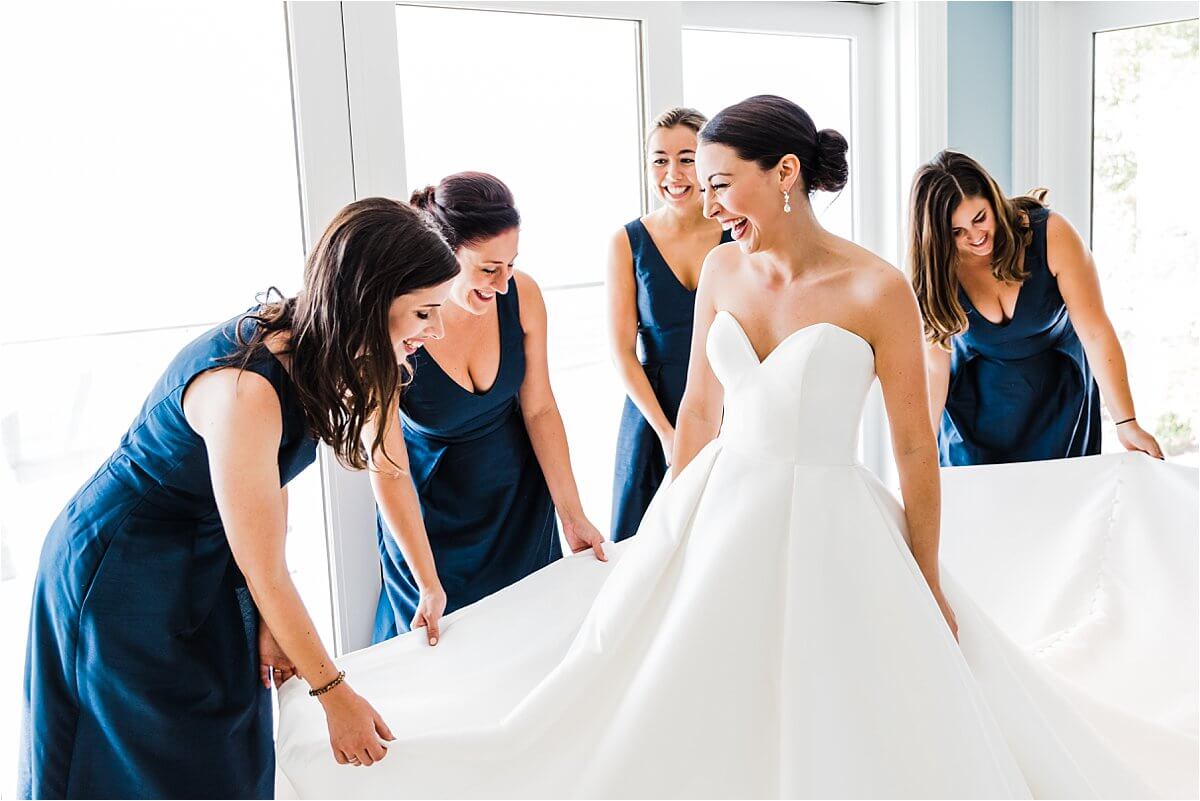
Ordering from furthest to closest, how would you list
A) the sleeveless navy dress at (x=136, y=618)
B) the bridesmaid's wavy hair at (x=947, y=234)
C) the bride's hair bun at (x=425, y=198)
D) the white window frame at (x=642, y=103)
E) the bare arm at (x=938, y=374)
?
1. the bare arm at (x=938, y=374)
2. the bridesmaid's wavy hair at (x=947, y=234)
3. the white window frame at (x=642, y=103)
4. the bride's hair bun at (x=425, y=198)
5. the sleeveless navy dress at (x=136, y=618)

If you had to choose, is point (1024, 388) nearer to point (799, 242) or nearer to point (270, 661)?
point (799, 242)

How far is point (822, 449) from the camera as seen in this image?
5.31 feet

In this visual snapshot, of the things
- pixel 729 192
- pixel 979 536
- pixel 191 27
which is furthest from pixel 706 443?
pixel 191 27

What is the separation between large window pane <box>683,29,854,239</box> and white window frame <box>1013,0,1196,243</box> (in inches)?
27.4

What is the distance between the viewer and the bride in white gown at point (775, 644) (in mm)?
1448

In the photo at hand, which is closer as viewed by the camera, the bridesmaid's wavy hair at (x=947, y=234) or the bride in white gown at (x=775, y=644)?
the bride in white gown at (x=775, y=644)

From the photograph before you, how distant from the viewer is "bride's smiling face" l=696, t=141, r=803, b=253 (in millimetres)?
1647

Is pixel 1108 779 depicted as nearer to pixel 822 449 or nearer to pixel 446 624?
pixel 822 449

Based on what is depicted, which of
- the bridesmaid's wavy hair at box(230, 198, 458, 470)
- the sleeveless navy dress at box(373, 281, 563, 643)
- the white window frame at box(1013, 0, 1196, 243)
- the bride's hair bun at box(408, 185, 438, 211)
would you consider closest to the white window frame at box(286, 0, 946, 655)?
the sleeveless navy dress at box(373, 281, 563, 643)

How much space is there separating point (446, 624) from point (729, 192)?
2.97ft

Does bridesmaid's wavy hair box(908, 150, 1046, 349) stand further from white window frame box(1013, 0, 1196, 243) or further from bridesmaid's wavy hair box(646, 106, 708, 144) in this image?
white window frame box(1013, 0, 1196, 243)

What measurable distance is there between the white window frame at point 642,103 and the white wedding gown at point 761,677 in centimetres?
72

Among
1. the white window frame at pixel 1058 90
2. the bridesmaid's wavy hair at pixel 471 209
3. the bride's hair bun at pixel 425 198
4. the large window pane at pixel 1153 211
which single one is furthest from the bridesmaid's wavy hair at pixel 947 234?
the large window pane at pixel 1153 211

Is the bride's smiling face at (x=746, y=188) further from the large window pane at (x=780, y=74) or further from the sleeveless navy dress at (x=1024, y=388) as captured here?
the large window pane at (x=780, y=74)
